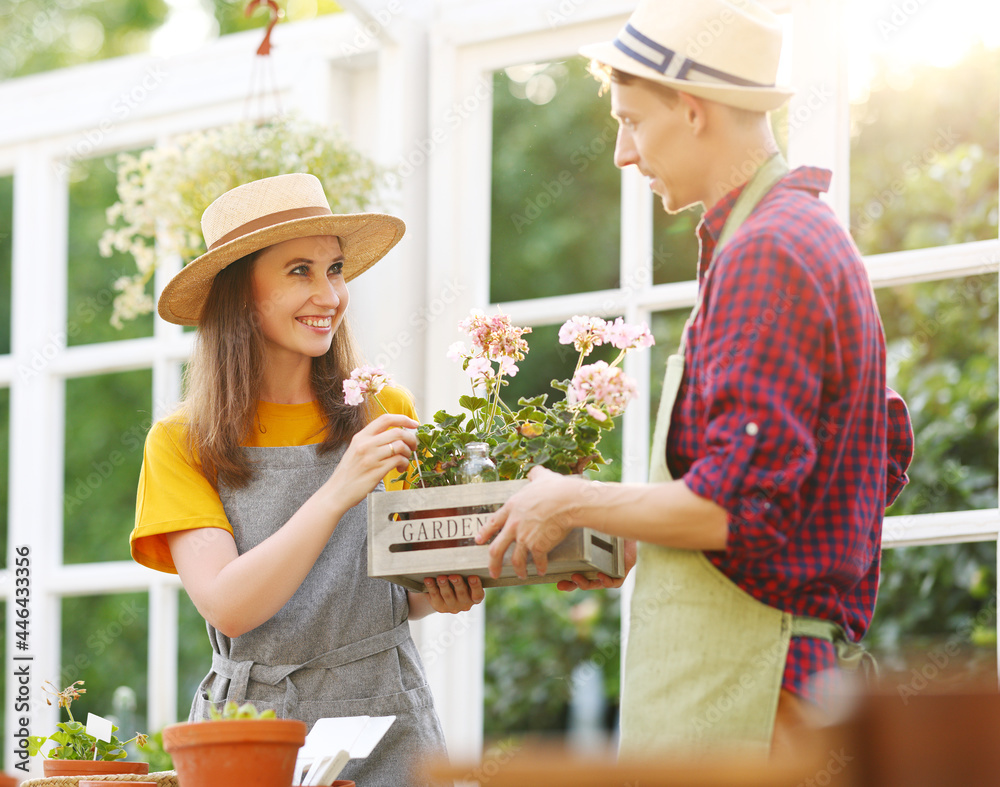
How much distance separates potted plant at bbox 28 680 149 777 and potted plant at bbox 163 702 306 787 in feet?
1.65

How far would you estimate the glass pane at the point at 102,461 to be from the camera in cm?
801

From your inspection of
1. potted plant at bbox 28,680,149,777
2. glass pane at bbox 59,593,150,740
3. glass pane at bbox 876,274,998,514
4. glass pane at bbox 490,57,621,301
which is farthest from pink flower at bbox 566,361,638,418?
glass pane at bbox 59,593,150,740

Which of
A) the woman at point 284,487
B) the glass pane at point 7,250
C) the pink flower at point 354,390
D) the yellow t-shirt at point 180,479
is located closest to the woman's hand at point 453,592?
the woman at point 284,487

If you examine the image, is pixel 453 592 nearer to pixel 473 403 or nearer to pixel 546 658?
pixel 473 403

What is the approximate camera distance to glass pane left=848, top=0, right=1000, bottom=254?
4.85 metres

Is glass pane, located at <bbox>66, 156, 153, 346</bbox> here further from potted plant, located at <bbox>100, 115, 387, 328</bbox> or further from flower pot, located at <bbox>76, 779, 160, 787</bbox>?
Result: flower pot, located at <bbox>76, 779, 160, 787</bbox>

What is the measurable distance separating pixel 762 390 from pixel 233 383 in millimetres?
1217

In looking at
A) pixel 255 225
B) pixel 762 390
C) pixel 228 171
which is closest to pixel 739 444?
pixel 762 390

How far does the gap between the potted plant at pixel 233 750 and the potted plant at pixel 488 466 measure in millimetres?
404

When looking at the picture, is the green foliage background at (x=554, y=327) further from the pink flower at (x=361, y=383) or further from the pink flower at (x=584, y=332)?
the pink flower at (x=361, y=383)

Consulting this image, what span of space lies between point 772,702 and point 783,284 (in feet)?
1.73

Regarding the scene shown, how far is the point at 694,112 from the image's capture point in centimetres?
170

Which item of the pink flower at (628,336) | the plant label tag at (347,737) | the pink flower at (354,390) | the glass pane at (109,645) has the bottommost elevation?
the glass pane at (109,645)

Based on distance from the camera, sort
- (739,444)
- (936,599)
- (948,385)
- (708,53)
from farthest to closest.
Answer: (936,599) → (948,385) → (708,53) → (739,444)
